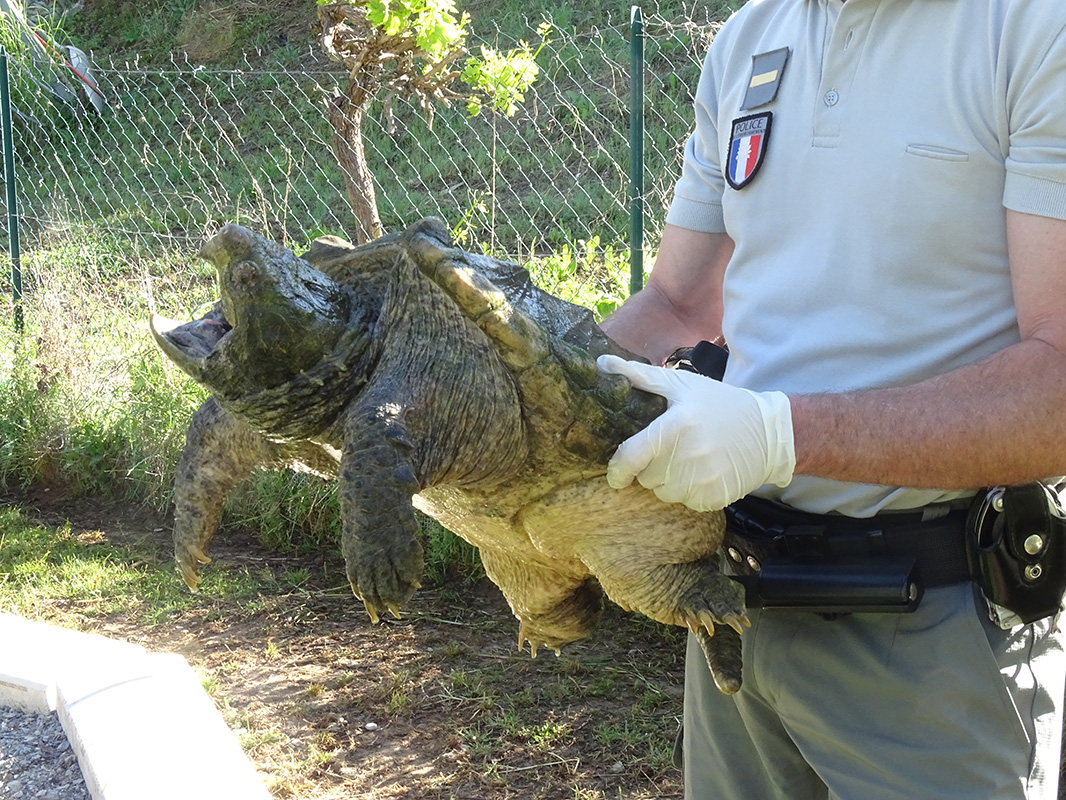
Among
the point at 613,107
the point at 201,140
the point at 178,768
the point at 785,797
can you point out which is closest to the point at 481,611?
the point at 178,768

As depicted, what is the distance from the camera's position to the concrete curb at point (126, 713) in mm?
2453

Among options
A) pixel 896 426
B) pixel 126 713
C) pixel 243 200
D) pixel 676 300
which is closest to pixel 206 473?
pixel 676 300

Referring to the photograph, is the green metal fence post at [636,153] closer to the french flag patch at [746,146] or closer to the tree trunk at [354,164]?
the tree trunk at [354,164]

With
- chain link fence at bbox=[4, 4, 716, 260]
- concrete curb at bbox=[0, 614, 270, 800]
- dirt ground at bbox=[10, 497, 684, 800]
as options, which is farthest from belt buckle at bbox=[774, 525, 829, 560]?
chain link fence at bbox=[4, 4, 716, 260]

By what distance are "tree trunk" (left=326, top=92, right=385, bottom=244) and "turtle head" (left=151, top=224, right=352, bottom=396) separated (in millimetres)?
3920

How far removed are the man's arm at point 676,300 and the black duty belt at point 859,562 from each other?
0.46 meters

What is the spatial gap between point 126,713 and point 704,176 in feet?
6.88

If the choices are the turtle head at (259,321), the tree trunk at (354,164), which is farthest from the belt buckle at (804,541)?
the tree trunk at (354,164)

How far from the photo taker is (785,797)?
1.65 metres

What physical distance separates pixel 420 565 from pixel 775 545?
579mm

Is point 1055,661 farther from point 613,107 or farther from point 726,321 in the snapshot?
point 613,107

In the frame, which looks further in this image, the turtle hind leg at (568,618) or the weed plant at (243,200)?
the weed plant at (243,200)

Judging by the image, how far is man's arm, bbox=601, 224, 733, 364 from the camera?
181cm

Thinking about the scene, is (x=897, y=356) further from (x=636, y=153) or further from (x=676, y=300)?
(x=636, y=153)
